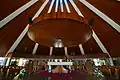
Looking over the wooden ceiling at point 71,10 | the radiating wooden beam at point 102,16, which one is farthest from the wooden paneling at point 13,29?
the radiating wooden beam at point 102,16

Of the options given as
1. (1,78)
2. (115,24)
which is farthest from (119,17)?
(1,78)

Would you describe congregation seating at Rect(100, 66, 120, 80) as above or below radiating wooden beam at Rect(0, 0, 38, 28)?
below

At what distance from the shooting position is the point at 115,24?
14.7ft

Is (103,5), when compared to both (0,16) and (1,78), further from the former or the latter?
(1,78)

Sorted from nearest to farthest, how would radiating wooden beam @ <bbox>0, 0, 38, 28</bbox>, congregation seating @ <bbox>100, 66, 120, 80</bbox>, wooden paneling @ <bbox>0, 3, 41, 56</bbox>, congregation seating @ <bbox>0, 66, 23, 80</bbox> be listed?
radiating wooden beam @ <bbox>0, 0, 38, 28</bbox>
wooden paneling @ <bbox>0, 3, 41, 56</bbox>
congregation seating @ <bbox>0, 66, 23, 80</bbox>
congregation seating @ <bbox>100, 66, 120, 80</bbox>

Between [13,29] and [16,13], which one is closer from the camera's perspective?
[16,13]

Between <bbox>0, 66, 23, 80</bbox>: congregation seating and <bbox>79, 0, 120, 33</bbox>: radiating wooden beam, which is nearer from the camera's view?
<bbox>79, 0, 120, 33</bbox>: radiating wooden beam

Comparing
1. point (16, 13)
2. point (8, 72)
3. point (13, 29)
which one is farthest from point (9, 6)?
point (8, 72)

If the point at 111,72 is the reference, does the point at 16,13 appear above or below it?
above

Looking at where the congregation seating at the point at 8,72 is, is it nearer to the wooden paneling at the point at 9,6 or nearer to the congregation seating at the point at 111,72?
the wooden paneling at the point at 9,6

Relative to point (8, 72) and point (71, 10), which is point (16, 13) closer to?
point (8, 72)

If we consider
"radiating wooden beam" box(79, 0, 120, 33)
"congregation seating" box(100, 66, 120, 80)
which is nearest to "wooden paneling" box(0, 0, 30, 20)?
"radiating wooden beam" box(79, 0, 120, 33)

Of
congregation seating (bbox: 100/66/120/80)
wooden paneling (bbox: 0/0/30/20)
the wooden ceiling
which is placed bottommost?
congregation seating (bbox: 100/66/120/80)

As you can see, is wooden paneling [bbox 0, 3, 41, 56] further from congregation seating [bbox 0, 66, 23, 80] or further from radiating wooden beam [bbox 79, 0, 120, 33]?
radiating wooden beam [bbox 79, 0, 120, 33]
